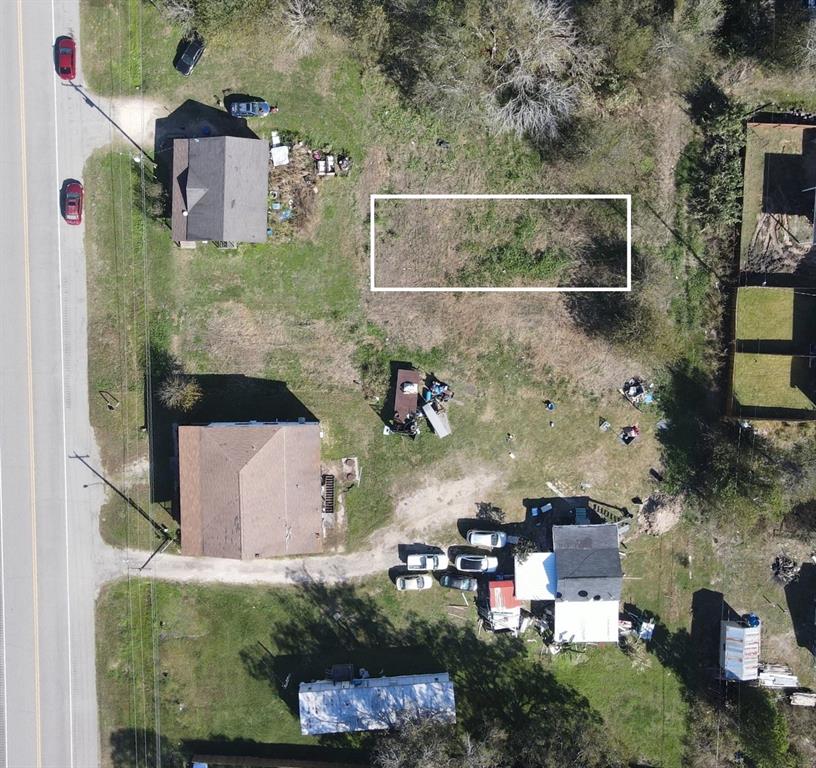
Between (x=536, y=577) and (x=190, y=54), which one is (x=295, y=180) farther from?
(x=536, y=577)

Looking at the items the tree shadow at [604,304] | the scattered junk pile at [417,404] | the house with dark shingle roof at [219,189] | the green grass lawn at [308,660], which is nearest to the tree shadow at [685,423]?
the tree shadow at [604,304]

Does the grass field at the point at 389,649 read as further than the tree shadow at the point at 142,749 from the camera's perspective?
No

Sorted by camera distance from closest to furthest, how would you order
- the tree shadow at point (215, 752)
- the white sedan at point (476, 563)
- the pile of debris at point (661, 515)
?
the white sedan at point (476, 563) → the pile of debris at point (661, 515) → the tree shadow at point (215, 752)

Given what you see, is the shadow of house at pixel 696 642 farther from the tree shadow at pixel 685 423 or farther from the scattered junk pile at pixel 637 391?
the scattered junk pile at pixel 637 391

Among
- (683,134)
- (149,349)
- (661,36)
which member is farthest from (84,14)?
(683,134)

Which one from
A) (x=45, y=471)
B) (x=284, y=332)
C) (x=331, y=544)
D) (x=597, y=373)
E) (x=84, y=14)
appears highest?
(x=84, y=14)

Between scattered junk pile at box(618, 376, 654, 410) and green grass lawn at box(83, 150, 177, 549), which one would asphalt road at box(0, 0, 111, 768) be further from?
scattered junk pile at box(618, 376, 654, 410)

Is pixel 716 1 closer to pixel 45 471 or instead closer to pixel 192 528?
pixel 192 528

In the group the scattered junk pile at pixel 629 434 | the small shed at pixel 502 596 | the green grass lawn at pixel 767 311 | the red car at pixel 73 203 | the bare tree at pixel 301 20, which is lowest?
the small shed at pixel 502 596
